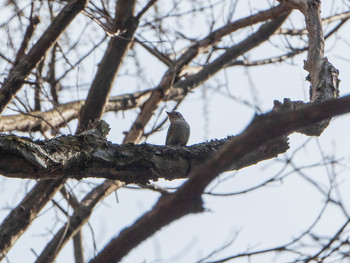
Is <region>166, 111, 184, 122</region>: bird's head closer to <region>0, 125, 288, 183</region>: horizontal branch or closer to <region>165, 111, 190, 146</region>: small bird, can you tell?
<region>165, 111, 190, 146</region>: small bird

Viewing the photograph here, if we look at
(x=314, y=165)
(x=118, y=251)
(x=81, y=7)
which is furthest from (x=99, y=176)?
(x=314, y=165)

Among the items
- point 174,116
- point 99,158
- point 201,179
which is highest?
point 174,116

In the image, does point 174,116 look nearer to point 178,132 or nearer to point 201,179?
point 178,132

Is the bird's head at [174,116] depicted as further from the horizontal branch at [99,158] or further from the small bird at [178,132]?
the horizontal branch at [99,158]

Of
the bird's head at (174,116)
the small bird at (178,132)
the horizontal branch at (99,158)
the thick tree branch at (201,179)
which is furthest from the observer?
the bird's head at (174,116)

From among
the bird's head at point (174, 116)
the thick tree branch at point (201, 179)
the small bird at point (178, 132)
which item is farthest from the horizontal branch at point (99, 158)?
the bird's head at point (174, 116)

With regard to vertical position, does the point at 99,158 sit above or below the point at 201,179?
above

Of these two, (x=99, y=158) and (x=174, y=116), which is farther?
(x=174, y=116)

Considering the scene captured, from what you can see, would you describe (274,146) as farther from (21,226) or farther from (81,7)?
(21,226)

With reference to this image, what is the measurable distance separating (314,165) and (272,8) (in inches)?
84.6

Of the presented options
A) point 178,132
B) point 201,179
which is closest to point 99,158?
point 201,179

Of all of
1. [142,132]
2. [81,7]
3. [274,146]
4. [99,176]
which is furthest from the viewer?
[142,132]

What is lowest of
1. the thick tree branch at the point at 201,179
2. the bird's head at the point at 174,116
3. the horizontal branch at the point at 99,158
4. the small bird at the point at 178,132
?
the thick tree branch at the point at 201,179

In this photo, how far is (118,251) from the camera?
3.00 feet
